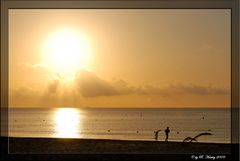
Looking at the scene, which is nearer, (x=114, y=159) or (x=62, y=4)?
(x=62, y=4)

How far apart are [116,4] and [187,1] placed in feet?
3.56

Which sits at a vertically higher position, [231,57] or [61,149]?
[231,57]

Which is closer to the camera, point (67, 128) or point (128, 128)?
point (128, 128)

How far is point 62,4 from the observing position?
7.04 metres

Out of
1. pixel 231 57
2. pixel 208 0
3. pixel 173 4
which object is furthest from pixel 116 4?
pixel 231 57

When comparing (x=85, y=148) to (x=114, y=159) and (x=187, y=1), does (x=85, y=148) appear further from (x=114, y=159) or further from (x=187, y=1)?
(x=187, y=1)

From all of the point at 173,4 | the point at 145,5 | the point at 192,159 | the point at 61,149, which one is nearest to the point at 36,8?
the point at 145,5

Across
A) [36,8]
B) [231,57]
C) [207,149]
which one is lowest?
[207,149]

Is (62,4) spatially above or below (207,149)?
above

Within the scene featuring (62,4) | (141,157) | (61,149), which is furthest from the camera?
(61,149)

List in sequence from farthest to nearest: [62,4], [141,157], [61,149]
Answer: [61,149] → [141,157] → [62,4]

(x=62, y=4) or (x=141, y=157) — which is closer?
(x=62, y=4)

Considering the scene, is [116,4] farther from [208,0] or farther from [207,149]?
[207,149]

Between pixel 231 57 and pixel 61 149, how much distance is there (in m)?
10.2
